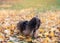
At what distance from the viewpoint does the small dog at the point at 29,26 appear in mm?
1863

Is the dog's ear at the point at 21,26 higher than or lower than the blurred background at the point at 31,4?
lower

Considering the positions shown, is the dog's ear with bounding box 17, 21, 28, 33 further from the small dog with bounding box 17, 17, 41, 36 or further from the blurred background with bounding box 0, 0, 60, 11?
the blurred background with bounding box 0, 0, 60, 11

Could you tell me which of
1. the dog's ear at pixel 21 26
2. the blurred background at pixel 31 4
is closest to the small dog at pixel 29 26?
the dog's ear at pixel 21 26

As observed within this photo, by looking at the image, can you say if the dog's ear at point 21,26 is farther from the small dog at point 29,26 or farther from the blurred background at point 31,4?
the blurred background at point 31,4

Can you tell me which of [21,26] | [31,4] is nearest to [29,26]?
[21,26]

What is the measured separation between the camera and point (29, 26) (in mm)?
1870

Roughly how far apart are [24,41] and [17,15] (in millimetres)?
268

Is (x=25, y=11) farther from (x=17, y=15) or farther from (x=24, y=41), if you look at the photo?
(x=24, y=41)

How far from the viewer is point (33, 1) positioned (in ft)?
6.96

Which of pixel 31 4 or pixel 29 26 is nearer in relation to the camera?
pixel 29 26

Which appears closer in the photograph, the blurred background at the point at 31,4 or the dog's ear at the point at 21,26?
the dog's ear at the point at 21,26

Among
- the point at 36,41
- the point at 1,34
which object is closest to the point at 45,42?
the point at 36,41

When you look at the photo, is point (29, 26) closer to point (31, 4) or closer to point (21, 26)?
point (21, 26)

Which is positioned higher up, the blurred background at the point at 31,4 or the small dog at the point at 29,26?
the blurred background at the point at 31,4
